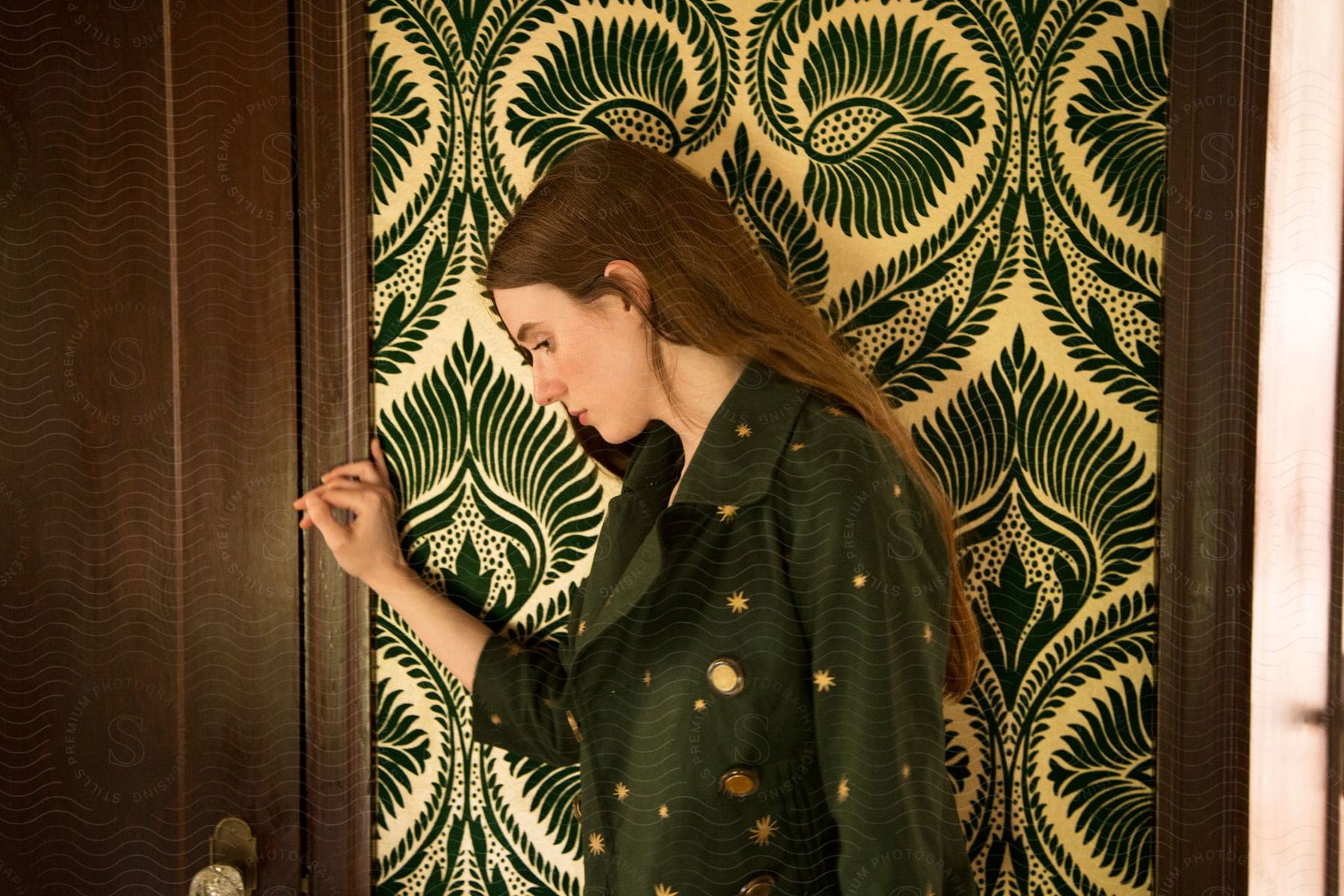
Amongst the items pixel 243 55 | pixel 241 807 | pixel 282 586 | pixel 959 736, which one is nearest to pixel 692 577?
pixel 959 736

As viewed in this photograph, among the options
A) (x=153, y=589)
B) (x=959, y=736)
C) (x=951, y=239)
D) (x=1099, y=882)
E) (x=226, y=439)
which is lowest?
(x=1099, y=882)

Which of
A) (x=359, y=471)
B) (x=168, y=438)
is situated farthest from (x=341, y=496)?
(x=168, y=438)

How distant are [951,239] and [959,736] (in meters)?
0.50

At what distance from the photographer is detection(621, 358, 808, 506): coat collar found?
785mm

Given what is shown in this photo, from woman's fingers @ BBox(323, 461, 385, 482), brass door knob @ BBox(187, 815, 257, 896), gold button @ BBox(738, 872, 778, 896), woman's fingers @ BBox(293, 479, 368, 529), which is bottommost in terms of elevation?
brass door knob @ BBox(187, 815, 257, 896)

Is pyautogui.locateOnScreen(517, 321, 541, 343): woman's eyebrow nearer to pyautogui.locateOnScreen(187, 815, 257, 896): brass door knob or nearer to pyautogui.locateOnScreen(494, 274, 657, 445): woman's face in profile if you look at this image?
pyautogui.locateOnScreen(494, 274, 657, 445): woman's face in profile

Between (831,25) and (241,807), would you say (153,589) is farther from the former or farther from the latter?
(831,25)

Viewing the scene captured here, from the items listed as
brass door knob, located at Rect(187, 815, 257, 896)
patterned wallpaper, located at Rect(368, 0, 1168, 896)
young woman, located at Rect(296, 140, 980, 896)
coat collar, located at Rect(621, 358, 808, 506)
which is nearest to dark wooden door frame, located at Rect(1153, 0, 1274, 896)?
patterned wallpaper, located at Rect(368, 0, 1168, 896)

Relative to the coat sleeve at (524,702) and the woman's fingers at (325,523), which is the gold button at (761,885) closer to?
the coat sleeve at (524,702)

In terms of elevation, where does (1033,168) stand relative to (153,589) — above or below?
above

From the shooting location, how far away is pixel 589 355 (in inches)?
32.5

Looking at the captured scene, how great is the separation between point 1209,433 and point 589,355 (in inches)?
23.8

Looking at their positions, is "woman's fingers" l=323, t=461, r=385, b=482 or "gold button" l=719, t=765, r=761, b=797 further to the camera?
"woman's fingers" l=323, t=461, r=385, b=482

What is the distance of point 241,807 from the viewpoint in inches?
37.6
